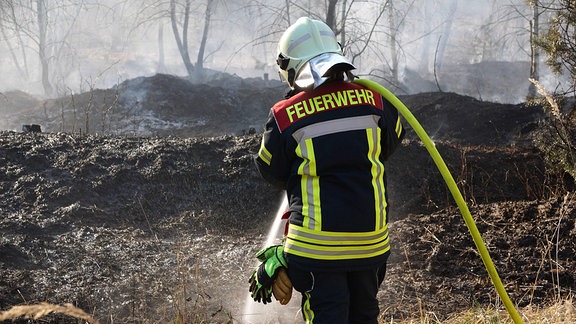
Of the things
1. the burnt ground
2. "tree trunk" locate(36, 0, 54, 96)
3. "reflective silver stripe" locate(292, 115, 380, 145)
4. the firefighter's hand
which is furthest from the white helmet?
"tree trunk" locate(36, 0, 54, 96)

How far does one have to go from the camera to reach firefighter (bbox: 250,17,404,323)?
7.41ft

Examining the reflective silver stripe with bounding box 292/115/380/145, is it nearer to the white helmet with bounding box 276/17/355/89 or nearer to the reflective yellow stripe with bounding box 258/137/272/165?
the reflective yellow stripe with bounding box 258/137/272/165

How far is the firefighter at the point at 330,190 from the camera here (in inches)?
88.9

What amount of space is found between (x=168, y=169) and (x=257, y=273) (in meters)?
4.82

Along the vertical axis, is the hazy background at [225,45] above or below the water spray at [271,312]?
above

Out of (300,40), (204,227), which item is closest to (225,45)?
(204,227)

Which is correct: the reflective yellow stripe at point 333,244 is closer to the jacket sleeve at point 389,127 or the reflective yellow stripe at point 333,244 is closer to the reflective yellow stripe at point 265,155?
the reflective yellow stripe at point 265,155

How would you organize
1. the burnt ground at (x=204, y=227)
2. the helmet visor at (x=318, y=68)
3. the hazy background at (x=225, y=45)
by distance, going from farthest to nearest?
the hazy background at (x=225, y=45) → the burnt ground at (x=204, y=227) → the helmet visor at (x=318, y=68)

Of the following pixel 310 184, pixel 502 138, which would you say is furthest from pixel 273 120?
pixel 502 138

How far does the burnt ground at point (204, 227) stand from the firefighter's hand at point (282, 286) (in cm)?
52

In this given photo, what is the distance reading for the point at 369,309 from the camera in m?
2.41

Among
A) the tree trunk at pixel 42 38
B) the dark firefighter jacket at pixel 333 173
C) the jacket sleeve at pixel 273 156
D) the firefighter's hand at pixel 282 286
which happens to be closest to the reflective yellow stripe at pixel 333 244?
the dark firefighter jacket at pixel 333 173

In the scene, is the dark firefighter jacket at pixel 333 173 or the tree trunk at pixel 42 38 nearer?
the dark firefighter jacket at pixel 333 173

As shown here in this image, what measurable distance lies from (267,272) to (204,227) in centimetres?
386
